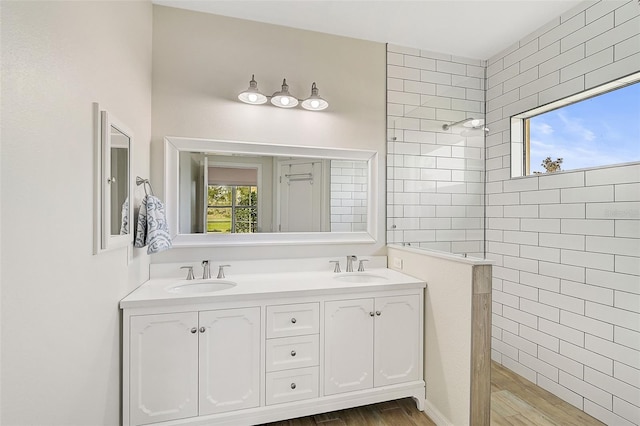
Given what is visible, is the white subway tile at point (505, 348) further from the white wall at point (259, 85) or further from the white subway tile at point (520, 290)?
the white wall at point (259, 85)

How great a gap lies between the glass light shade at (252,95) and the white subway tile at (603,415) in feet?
9.96

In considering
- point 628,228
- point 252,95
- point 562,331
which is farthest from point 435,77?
point 562,331

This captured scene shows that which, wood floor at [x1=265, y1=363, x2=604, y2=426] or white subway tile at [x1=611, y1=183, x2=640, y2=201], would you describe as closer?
white subway tile at [x1=611, y1=183, x2=640, y2=201]

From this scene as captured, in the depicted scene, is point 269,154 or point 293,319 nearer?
point 293,319

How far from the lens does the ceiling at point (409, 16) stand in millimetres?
2160

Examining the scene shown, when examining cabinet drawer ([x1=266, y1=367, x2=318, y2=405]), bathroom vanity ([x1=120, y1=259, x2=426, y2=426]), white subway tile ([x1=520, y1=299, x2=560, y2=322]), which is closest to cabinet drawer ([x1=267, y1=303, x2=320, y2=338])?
bathroom vanity ([x1=120, y1=259, x2=426, y2=426])

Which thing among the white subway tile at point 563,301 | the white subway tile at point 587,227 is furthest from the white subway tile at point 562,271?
the white subway tile at point 587,227

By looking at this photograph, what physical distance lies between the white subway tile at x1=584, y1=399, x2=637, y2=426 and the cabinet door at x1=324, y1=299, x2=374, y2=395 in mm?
1436

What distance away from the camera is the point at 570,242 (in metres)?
2.16

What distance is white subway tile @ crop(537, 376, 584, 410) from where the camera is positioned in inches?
82.1

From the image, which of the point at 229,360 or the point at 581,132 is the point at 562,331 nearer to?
the point at 581,132

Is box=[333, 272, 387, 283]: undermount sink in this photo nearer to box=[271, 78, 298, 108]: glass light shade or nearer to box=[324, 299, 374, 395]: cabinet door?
box=[324, 299, 374, 395]: cabinet door

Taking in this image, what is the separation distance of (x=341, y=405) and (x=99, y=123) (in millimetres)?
2044

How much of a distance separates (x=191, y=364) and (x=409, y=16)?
2759 millimetres
